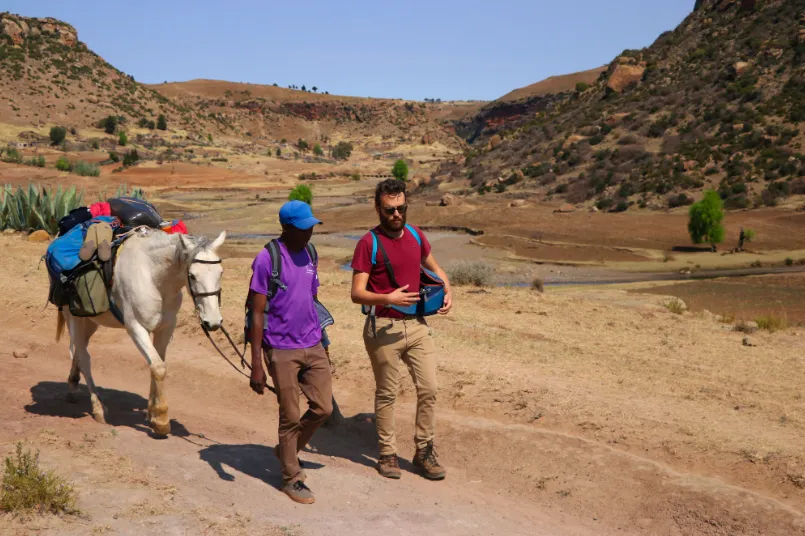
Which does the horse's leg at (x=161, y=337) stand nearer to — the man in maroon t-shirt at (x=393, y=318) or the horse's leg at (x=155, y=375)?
the horse's leg at (x=155, y=375)

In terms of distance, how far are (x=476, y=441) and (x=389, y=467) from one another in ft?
5.06

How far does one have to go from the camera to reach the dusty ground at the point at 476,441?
5.13 metres

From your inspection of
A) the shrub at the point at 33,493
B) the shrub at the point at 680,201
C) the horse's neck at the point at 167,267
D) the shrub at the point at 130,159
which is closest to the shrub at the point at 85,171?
the shrub at the point at 130,159

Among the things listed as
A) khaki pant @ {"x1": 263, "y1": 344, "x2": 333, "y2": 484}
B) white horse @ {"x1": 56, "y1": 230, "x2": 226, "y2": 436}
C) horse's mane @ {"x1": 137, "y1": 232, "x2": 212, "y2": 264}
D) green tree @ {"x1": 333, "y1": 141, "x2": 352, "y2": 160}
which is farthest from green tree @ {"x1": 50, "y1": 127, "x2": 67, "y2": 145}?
khaki pant @ {"x1": 263, "y1": 344, "x2": 333, "y2": 484}

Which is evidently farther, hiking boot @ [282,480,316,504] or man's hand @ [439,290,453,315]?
man's hand @ [439,290,453,315]

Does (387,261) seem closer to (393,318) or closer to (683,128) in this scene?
(393,318)

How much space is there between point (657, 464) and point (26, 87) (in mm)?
96234

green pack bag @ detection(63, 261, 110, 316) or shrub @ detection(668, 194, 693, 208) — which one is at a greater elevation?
green pack bag @ detection(63, 261, 110, 316)

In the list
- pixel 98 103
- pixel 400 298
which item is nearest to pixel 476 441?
pixel 400 298

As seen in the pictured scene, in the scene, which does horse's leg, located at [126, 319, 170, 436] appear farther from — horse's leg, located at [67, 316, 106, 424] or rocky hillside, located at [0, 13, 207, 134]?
rocky hillside, located at [0, 13, 207, 134]

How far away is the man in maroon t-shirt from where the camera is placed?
5.83 m

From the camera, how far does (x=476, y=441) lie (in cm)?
752

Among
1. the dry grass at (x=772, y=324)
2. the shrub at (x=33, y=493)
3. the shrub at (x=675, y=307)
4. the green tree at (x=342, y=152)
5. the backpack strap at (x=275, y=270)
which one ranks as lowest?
the shrub at (x=675, y=307)

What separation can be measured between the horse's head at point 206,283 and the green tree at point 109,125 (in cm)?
8662
